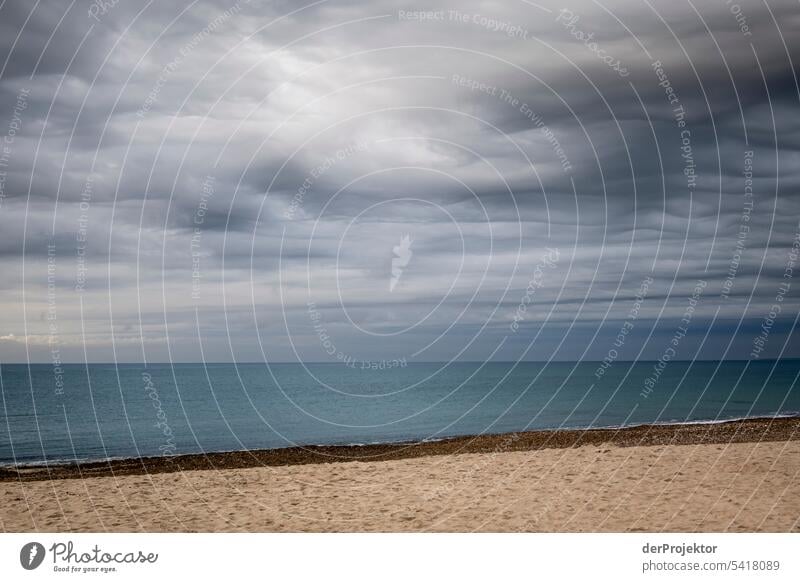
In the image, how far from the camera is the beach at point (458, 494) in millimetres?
17578

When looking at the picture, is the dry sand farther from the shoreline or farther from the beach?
the shoreline

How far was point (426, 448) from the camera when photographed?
37.1 metres

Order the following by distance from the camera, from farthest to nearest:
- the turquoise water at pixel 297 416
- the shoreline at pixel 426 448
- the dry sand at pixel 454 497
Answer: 1. the turquoise water at pixel 297 416
2. the shoreline at pixel 426 448
3. the dry sand at pixel 454 497

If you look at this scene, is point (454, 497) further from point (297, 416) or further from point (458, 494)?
point (297, 416)

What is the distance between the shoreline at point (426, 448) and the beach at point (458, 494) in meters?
0.52

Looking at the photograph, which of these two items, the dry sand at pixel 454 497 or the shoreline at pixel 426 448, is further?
the shoreline at pixel 426 448

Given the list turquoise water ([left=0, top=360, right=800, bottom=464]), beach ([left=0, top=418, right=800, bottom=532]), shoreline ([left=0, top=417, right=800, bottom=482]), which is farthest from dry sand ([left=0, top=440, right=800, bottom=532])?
turquoise water ([left=0, top=360, right=800, bottom=464])

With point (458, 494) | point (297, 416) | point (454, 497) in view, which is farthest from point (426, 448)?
point (297, 416)

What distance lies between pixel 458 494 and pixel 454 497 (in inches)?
15.9

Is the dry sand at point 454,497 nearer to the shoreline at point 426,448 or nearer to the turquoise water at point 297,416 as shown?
the shoreline at point 426,448

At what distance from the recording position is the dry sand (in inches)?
690

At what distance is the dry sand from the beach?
0.05 metres

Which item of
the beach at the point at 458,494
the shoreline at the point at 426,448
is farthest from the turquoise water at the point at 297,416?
the beach at the point at 458,494

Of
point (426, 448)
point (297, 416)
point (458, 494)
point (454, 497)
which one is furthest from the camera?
point (297, 416)
